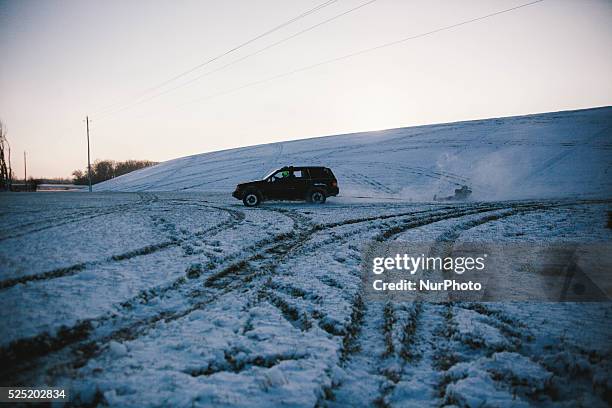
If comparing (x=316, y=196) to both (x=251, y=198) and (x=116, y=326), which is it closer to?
(x=251, y=198)

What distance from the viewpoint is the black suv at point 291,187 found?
48.4 feet

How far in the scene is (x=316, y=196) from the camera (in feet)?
50.7

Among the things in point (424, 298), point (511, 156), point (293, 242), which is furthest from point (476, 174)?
point (424, 298)

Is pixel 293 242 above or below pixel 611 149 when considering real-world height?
below

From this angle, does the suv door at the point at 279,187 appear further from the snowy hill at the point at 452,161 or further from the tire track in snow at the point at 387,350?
the tire track in snow at the point at 387,350

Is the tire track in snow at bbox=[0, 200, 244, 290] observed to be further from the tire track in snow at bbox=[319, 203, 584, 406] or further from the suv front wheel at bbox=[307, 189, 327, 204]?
the suv front wheel at bbox=[307, 189, 327, 204]

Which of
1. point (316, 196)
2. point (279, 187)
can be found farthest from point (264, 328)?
point (316, 196)

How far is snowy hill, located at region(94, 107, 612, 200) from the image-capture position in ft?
69.6

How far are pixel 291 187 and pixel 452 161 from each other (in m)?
17.3

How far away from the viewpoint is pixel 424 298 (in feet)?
14.3

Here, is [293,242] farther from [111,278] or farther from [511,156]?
[511,156]

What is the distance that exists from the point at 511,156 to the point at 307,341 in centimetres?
2811

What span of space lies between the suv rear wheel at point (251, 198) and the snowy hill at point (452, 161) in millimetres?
8114

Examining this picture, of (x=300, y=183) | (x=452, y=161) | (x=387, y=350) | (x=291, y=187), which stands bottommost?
(x=387, y=350)
